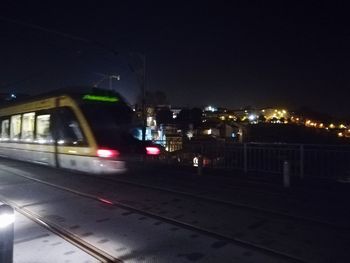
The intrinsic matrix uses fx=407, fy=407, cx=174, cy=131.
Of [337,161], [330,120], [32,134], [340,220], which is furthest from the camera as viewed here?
[330,120]

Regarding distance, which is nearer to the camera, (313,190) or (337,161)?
(313,190)

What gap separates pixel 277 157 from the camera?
1570cm

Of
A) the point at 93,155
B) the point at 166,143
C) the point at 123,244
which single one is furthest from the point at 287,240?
the point at 166,143

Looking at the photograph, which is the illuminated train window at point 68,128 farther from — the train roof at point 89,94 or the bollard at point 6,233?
the bollard at point 6,233

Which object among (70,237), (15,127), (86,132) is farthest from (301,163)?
(15,127)

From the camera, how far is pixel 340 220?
27.3 ft

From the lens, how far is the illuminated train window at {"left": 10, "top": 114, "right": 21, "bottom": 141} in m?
20.5

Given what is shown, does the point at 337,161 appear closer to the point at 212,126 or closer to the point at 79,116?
the point at 79,116

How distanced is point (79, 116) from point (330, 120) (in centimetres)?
13586

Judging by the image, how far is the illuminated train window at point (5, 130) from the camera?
2230cm

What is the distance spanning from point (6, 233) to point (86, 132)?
10154 millimetres

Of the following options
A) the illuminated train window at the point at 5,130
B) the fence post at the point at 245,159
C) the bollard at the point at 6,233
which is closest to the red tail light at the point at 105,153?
the fence post at the point at 245,159

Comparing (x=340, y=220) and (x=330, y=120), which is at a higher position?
(x=330, y=120)

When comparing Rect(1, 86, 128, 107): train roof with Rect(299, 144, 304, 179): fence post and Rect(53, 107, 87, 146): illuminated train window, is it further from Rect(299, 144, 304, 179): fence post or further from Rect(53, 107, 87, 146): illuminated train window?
Rect(299, 144, 304, 179): fence post
